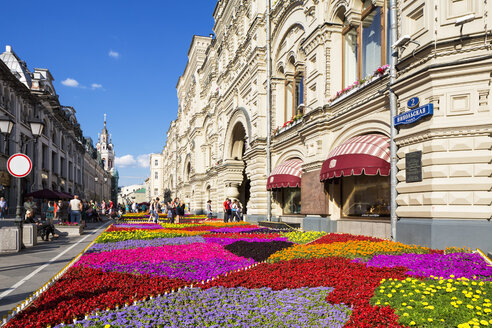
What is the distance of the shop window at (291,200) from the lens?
75.5 feet

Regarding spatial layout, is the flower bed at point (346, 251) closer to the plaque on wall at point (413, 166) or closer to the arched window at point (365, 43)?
the plaque on wall at point (413, 166)

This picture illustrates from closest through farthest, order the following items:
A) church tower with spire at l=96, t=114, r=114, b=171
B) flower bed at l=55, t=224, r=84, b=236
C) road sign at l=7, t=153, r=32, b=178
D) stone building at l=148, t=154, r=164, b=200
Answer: road sign at l=7, t=153, r=32, b=178
flower bed at l=55, t=224, r=84, b=236
stone building at l=148, t=154, r=164, b=200
church tower with spire at l=96, t=114, r=114, b=171

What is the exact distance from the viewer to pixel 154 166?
147 metres

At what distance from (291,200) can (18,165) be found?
16.1m

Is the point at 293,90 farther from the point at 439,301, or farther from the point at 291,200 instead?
the point at 439,301

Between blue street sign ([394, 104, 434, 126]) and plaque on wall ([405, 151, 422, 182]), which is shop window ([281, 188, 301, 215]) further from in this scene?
plaque on wall ([405, 151, 422, 182])

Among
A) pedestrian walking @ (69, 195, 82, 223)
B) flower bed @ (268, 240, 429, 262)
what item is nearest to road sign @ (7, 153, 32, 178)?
flower bed @ (268, 240, 429, 262)

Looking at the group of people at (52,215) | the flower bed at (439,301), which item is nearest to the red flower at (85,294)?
the flower bed at (439,301)

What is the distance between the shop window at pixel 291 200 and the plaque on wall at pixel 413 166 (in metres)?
11.4

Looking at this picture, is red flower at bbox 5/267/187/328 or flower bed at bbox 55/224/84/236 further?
flower bed at bbox 55/224/84/236

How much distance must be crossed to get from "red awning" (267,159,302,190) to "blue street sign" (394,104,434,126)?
370 inches

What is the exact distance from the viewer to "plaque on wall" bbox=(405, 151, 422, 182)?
36.7 feet

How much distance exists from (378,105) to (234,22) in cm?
2400

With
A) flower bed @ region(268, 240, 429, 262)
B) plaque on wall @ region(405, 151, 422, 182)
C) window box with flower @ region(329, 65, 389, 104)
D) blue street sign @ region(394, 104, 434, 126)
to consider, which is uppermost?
window box with flower @ region(329, 65, 389, 104)
